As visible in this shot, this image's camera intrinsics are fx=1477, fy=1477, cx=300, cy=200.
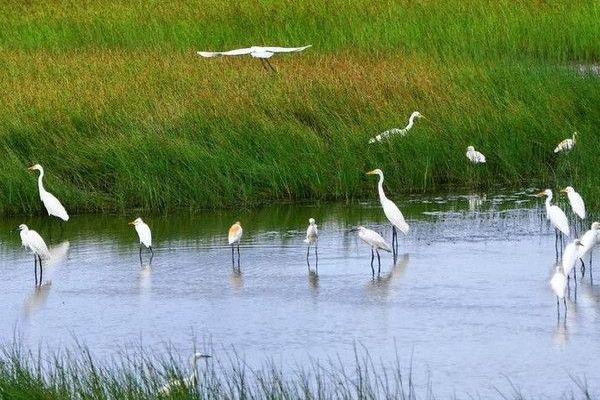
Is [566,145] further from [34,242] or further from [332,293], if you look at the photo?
[34,242]

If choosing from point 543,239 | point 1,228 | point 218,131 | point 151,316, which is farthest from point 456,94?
point 151,316

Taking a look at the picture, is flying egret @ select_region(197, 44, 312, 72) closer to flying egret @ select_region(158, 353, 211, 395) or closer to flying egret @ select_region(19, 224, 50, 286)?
flying egret @ select_region(19, 224, 50, 286)

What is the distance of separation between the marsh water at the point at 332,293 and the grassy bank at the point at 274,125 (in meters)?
0.36

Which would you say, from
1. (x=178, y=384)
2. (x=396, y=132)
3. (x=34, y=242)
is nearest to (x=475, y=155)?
(x=396, y=132)

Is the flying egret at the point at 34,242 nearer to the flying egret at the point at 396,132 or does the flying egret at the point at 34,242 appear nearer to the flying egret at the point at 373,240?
the flying egret at the point at 373,240

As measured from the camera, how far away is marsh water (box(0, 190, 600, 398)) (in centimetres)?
855

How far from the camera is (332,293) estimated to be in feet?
33.7

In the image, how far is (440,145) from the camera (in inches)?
568

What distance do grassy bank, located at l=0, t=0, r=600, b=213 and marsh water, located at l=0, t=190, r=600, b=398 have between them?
362mm

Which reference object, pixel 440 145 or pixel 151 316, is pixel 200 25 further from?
pixel 151 316

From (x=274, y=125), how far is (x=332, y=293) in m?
4.35

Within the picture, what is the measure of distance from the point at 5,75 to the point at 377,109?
425cm

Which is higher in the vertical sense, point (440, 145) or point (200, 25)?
point (200, 25)

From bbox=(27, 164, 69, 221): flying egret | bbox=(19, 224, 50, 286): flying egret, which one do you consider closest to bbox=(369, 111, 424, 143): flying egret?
bbox=(27, 164, 69, 221): flying egret
